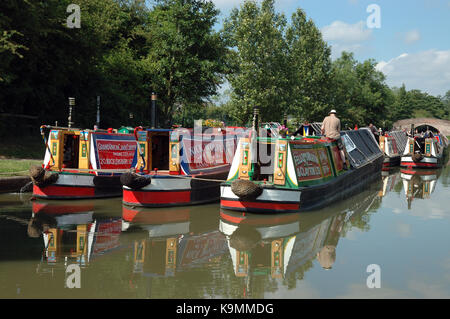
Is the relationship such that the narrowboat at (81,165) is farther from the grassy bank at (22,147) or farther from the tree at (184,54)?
the tree at (184,54)

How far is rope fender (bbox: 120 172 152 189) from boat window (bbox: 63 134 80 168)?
3.44 meters

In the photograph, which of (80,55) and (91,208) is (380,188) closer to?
(91,208)

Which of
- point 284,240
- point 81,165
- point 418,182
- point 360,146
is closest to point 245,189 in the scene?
point 284,240

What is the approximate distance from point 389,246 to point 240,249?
2.75 m

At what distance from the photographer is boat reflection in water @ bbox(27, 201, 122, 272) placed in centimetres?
721

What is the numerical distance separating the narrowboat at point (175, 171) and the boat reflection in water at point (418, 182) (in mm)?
5752

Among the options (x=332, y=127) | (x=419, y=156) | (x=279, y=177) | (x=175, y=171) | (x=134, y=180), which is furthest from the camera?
(x=419, y=156)

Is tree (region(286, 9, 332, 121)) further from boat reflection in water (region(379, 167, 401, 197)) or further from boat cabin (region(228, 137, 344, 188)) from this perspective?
boat cabin (region(228, 137, 344, 188))

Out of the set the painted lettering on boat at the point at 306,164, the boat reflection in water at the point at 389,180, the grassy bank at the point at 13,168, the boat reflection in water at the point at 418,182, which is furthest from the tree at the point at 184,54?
the painted lettering on boat at the point at 306,164

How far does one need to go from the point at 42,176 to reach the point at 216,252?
6.37 meters

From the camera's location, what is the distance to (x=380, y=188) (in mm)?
16578

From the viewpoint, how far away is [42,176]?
1189cm

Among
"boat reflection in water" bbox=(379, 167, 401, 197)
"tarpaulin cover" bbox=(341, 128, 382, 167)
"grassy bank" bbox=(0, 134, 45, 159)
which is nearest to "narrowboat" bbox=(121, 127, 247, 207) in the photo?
"tarpaulin cover" bbox=(341, 128, 382, 167)

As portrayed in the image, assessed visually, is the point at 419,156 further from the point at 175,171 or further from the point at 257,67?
the point at 175,171
